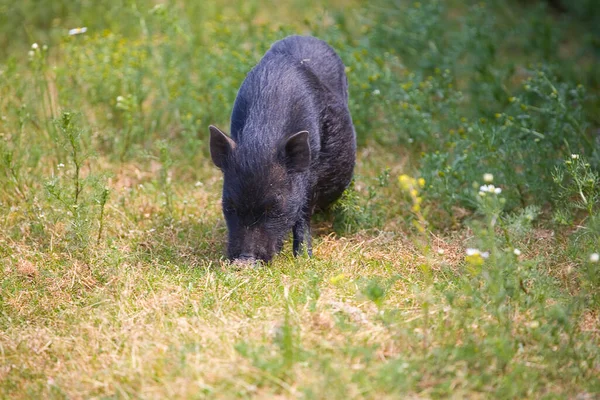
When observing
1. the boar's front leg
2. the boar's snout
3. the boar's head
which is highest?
the boar's head

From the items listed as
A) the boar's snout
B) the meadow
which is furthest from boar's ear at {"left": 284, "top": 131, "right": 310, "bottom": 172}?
the meadow

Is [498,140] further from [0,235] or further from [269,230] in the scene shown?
[0,235]

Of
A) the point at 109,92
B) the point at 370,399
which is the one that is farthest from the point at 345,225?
the point at 109,92

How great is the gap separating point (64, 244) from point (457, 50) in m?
4.25

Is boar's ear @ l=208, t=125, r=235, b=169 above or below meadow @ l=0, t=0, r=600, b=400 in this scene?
above

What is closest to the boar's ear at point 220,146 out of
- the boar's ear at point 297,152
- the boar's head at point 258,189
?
the boar's head at point 258,189

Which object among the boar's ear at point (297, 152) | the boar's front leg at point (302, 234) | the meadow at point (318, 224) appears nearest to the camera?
the meadow at point (318, 224)

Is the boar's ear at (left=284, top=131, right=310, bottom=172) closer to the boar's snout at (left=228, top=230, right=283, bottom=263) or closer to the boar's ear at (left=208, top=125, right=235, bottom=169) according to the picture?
the boar's ear at (left=208, top=125, right=235, bottom=169)

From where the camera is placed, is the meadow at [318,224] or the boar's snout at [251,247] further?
the boar's snout at [251,247]

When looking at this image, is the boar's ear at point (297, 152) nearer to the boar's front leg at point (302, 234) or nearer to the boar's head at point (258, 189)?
the boar's head at point (258, 189)

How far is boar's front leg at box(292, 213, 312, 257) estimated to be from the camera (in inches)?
196

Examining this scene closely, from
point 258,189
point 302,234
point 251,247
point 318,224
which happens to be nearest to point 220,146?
point 258,189

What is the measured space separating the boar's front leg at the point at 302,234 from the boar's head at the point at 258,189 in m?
0.32

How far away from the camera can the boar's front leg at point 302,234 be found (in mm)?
4969
